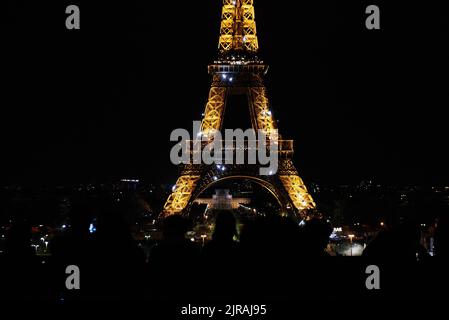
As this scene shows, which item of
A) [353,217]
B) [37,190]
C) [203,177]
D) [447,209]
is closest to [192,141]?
[203,177]

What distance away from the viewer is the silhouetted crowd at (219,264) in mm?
6770

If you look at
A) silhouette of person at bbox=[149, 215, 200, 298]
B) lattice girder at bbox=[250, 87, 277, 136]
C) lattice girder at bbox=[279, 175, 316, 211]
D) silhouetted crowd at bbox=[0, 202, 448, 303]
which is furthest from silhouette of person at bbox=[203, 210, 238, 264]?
lattice girder at bbox=[250, 87, 277, 136]

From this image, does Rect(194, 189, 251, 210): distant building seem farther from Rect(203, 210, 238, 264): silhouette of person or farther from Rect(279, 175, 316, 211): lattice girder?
Rect(203, 210, 238, 264): silhouette of person

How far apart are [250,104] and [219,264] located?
99.7ft

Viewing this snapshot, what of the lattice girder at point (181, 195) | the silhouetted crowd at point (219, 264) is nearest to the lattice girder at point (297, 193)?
the lattice girder at point (181, 195)

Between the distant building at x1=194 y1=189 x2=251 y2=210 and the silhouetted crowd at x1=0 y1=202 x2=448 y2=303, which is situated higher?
the distant building at x1=194 y1=189 x2=251 y2=210

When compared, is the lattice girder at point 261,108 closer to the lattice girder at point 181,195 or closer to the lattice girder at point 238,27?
the lattice girder at point 238,27

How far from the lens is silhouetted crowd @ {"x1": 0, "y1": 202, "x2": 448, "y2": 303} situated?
6770 mm

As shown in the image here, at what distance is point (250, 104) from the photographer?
37.0 meters

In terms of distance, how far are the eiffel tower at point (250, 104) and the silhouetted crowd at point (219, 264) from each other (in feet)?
90.5

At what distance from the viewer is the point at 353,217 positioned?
41438 millimetres

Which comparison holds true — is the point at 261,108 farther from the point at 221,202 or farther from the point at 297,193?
the point at 221,202

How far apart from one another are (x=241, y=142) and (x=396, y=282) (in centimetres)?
3081

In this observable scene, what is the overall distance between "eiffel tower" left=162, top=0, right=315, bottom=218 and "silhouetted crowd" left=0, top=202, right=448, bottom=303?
90.5 ft
